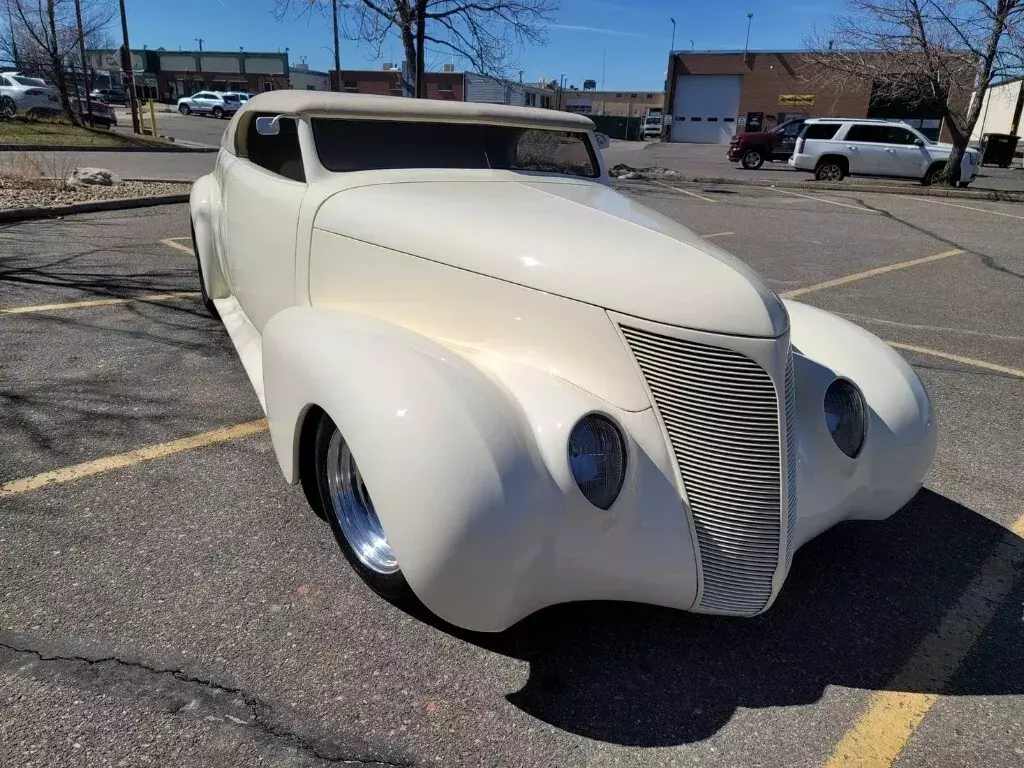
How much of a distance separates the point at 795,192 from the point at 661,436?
1729 cm

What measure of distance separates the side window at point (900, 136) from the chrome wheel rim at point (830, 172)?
158cm

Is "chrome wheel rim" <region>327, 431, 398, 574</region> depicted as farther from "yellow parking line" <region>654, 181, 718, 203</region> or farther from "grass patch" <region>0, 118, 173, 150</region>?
"grass patch" <region>0, 118, 173, 150</region>

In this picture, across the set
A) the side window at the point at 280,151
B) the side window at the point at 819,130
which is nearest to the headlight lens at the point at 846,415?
the side window at the point at 280,151

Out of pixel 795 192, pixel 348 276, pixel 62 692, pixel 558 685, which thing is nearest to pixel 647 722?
pixel 558 685

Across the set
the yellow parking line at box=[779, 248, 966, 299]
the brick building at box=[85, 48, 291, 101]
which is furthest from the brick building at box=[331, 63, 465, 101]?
the yellow parking line at box=[779, 248, 966, 299]

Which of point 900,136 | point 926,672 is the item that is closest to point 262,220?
point 926,672

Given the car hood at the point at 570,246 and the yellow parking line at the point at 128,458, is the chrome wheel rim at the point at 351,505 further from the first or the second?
the yellow parking line at the point at 128,458

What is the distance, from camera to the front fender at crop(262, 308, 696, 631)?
196 centimetres

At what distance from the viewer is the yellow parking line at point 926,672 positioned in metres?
2.03

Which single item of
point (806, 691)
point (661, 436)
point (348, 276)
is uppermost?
point (348, 276)

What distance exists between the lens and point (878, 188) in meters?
18.2

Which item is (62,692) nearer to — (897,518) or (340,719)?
(340,719)

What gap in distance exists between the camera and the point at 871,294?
746 centimetres

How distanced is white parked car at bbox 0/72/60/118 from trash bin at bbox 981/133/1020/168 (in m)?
35.7
